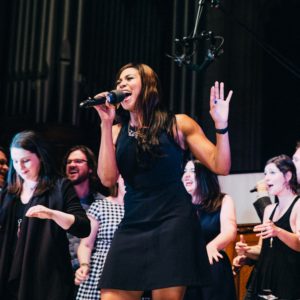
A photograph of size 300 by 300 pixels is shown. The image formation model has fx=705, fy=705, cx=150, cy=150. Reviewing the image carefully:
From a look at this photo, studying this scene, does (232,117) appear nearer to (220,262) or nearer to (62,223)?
(220,262)

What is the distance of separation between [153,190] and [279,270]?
1.51 meters

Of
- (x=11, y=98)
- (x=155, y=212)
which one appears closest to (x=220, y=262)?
(x=155, y=212)

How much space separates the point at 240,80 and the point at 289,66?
6.66 ft

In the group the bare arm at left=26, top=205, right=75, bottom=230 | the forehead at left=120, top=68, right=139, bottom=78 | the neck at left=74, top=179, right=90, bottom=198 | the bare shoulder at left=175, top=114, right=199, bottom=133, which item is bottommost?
the bare arm at left=26, top=205, right=75, bottom=230

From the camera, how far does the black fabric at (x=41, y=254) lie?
11.1 feet

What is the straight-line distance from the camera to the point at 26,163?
3.58m

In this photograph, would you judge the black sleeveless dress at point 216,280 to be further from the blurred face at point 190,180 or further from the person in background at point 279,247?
the blurred face at point 190,180

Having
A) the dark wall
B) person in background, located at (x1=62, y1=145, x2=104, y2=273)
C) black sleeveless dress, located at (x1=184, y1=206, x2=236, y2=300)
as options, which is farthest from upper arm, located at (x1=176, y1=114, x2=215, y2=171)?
the dark wall

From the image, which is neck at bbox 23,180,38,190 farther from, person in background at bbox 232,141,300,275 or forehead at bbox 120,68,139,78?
person in background at bbox 232,141,300,275

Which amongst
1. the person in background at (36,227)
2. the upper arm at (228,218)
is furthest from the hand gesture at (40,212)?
the upper arm at (228,218)

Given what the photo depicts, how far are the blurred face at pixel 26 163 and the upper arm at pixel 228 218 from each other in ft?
3.85

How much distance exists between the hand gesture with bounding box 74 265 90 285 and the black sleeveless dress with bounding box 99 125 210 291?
1.44m

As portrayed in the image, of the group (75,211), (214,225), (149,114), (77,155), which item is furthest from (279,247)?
(77,155)

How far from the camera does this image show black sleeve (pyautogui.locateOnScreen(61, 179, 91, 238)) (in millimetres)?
3364
